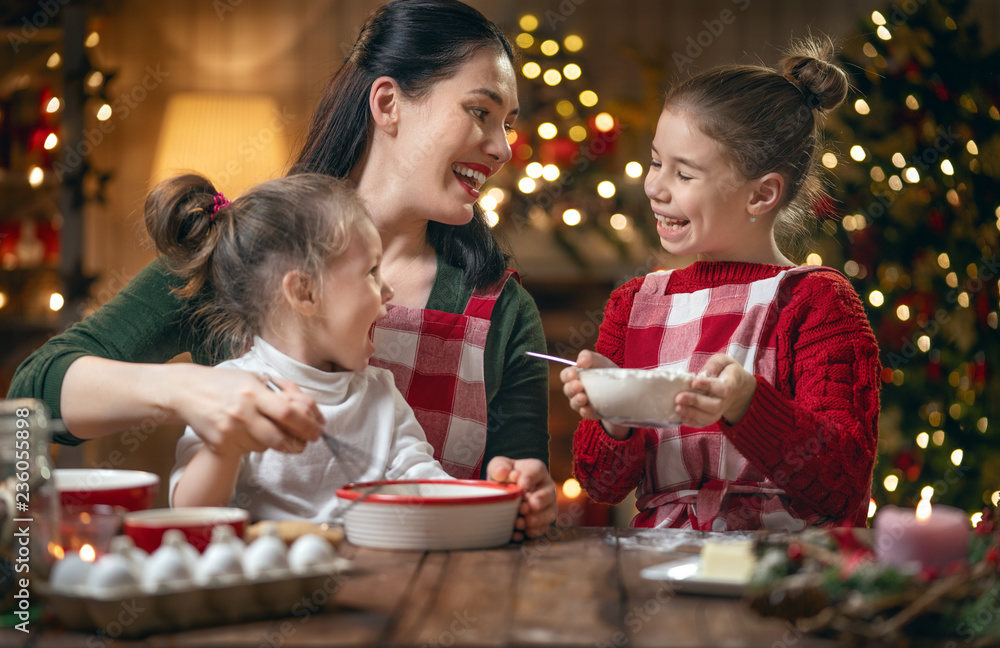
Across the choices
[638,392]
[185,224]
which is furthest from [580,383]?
[185,224]

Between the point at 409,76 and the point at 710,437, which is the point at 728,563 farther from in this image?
the point at 409,76

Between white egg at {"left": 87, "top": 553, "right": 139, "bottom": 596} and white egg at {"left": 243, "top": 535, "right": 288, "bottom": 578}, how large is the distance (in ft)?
0.28

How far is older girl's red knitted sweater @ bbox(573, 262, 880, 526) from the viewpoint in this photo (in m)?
1.25

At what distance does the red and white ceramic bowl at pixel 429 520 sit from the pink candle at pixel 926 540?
0.40 meters

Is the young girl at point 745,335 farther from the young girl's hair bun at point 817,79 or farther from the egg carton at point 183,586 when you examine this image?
the egg carton at point 183,586

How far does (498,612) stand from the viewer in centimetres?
77

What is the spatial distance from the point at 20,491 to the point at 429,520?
39 cm

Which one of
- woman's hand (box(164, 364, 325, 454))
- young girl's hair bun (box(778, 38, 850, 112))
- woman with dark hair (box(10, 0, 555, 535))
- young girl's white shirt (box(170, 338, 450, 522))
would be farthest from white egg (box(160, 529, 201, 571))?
young girl's hair bun (box(778, 38, 850, 112))

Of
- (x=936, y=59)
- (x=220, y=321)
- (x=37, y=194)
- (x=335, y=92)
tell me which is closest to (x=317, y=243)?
(x=220, y=321)

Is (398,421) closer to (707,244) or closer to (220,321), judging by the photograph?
(220,321)

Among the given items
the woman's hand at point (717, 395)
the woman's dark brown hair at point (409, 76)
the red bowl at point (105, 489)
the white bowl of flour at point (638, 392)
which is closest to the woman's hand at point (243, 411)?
the red bowl at point (105, 489)

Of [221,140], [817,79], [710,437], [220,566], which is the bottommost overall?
[710,437]

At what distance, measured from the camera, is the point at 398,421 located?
1.30 m

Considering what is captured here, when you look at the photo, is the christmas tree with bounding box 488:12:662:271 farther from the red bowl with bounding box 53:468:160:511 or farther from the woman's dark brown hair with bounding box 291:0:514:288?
the red bowl with bounding box 53:468:160:511
